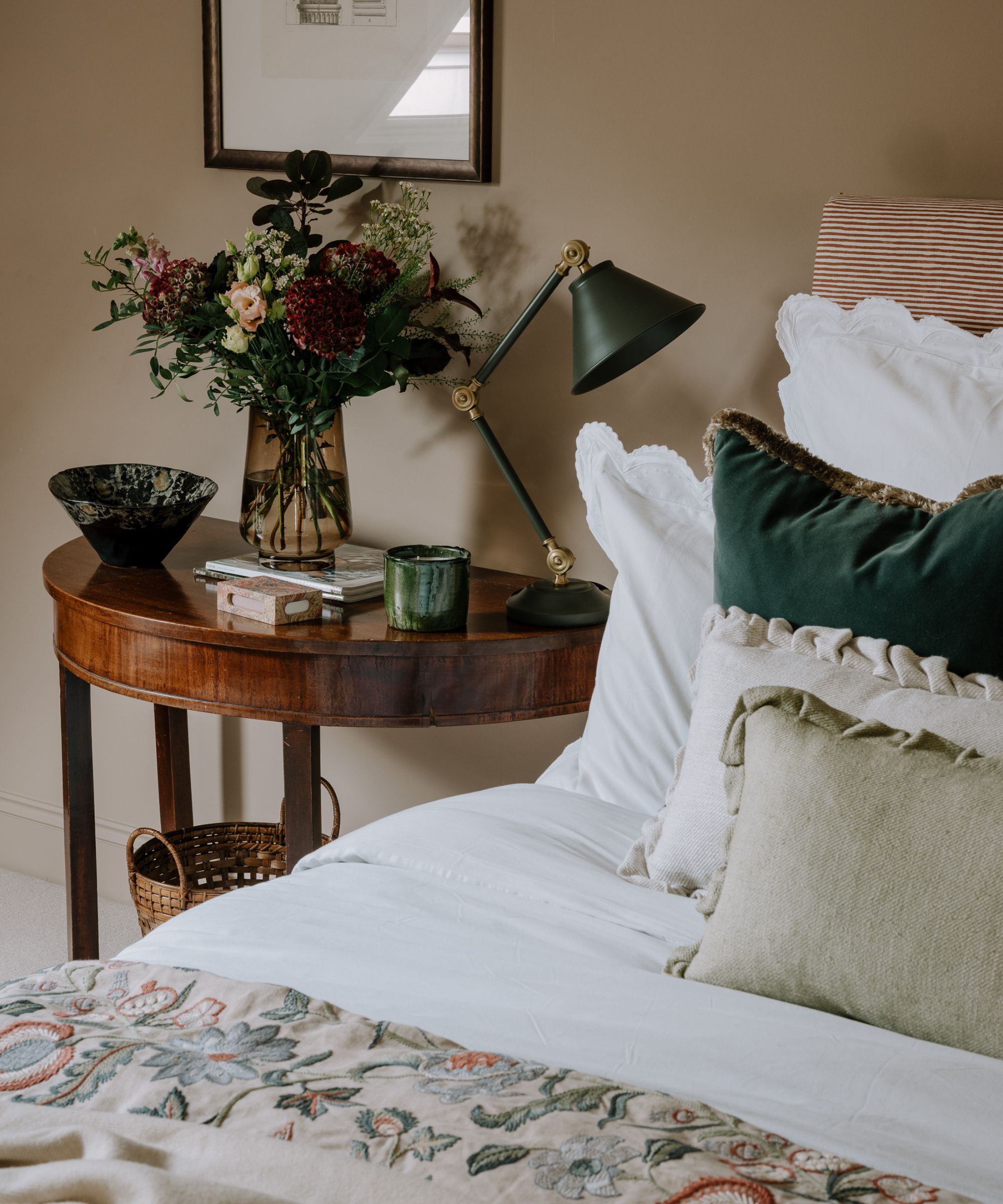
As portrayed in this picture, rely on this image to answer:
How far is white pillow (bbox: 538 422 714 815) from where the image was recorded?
1.34 m

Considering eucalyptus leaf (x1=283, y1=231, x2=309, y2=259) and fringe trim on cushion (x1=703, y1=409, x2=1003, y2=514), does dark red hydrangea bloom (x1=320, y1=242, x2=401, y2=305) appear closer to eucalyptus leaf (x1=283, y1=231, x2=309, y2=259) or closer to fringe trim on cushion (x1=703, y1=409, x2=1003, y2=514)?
eucalyptus leaf (x1=283, y1=231, x2=309, y2=259)

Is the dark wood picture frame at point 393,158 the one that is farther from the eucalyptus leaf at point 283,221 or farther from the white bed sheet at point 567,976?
the white bed sheet at point 567,976

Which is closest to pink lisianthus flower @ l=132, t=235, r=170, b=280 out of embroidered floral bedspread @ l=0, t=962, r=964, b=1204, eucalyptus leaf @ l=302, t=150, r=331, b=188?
eucalyptus leaf @ l=302, t=150, r=331, b=188

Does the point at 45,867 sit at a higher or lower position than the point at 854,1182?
lower

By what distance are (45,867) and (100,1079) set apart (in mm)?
2088

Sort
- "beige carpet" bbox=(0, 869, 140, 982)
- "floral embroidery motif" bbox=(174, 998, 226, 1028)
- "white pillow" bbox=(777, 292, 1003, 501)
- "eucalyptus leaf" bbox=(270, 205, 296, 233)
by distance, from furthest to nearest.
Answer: "beige carpet" bbox=(0, 869, 140, 982) → "eucalyptus leaf" bbox=(270, 205, 296, 233) → "white pillow" bbox=(777, 292, 1003, 501) → "floral embroidery motif" bbox=(174, 998, 226, 1028)

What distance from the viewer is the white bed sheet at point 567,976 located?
2.60ft

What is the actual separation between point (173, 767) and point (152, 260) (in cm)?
102

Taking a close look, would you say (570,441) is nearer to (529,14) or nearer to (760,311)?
(760,311)

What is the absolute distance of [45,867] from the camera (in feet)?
8.95

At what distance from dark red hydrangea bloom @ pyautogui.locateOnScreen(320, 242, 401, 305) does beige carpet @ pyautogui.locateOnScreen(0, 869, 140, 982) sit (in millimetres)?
1303

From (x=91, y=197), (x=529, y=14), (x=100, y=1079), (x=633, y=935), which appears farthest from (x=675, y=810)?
(x=91, y=197)

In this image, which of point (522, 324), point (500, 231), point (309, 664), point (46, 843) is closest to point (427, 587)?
point (309, 664)

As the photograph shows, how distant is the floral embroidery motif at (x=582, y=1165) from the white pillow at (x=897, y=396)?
2.66ft
